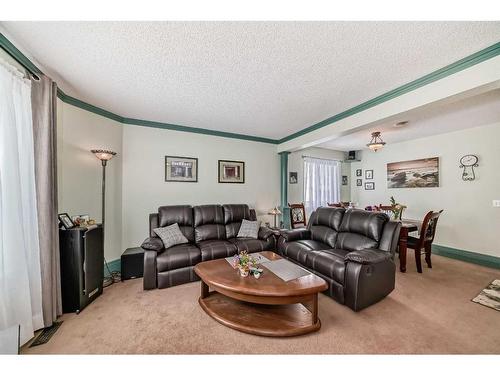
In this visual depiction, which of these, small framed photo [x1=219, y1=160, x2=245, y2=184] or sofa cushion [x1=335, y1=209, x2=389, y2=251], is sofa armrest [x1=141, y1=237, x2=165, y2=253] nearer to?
small framed photo [x1=219, y1=160, x2=245, y2=184]

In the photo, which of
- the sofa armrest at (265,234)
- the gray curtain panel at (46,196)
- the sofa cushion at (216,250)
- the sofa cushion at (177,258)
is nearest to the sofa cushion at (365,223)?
the sofa armrest at (265,234)

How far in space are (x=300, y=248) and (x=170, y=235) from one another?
1974 millimetres

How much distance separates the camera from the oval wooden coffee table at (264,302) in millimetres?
1713

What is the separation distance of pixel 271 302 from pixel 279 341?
29cm

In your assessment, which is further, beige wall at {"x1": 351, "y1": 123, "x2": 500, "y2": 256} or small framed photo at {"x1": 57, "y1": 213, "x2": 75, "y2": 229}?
beige wall at {"x1": 351, "y1": 123, "x2": 500, "y2": 256}

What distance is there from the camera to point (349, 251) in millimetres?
2693

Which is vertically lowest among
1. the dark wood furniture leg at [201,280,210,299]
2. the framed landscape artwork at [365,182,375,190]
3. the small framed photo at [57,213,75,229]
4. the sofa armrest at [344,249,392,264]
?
the dark wood furniture leg at [201,280,210,299]

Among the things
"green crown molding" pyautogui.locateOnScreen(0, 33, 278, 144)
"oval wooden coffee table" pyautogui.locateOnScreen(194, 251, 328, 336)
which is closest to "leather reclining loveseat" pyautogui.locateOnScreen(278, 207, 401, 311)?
"oval wooden coffee table" pyautogui.locateOnScreen(194, 251, 328, 336)

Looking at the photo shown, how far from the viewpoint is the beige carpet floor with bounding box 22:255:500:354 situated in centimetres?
157

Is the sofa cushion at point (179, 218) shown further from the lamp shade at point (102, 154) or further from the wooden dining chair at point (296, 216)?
the wooden dining chair at point (296, 216)

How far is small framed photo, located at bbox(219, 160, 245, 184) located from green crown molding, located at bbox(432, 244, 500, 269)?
14.6ft

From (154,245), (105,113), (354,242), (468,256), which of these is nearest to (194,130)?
(105,113)

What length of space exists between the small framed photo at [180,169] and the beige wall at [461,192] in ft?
16.6

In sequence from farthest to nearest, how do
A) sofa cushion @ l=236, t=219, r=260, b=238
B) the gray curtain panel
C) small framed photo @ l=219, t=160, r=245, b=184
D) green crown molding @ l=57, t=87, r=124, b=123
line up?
1. small framed photo @ l=219, t=160, r=245, b=184
2. sofa cushion @ l=236, t=219, r=260, b=238
3. green crown molding @ l=57, t=87, r=124, b=123
4. the gray curtain panel
